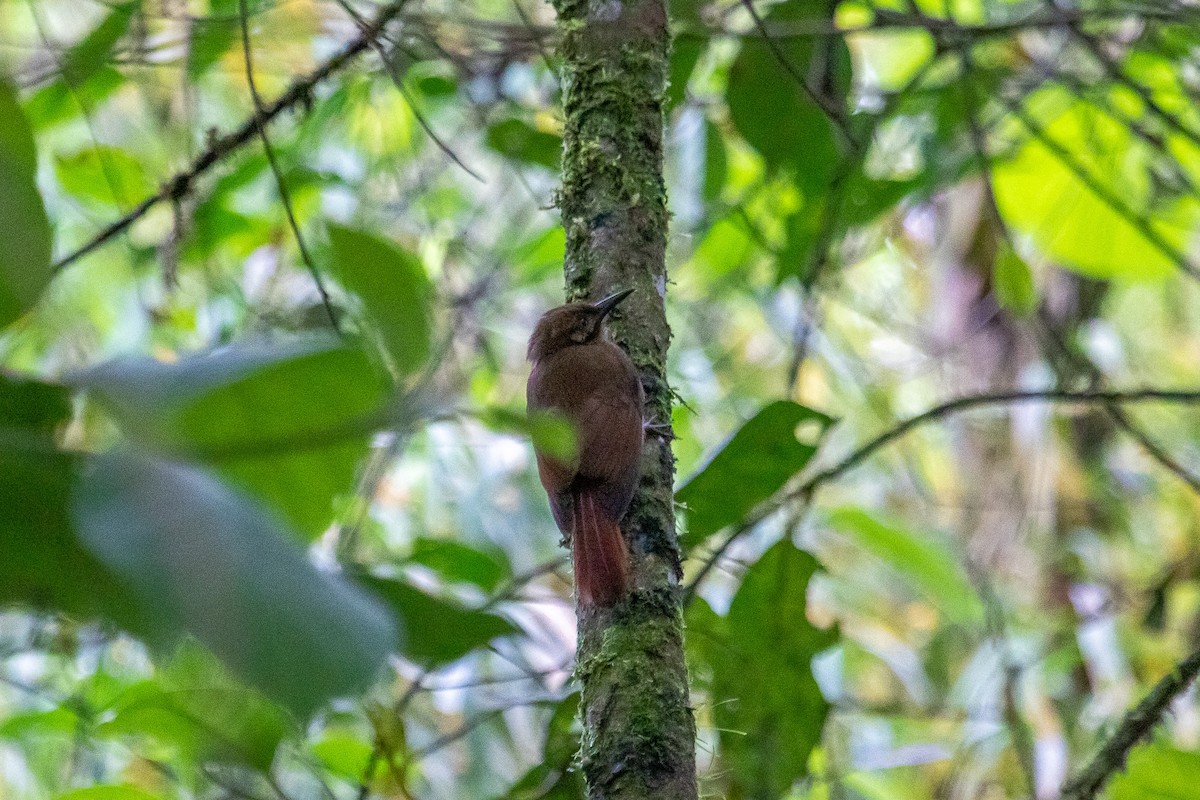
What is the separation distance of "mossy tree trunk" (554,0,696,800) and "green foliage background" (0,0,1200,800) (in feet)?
0.93

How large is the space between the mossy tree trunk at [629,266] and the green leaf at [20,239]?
1366mm

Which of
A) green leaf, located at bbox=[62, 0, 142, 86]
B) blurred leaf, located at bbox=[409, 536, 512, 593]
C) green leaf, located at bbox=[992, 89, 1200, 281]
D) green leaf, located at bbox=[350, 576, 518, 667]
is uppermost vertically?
green leaf, located at bbox=[992, 89, 1200, 281]

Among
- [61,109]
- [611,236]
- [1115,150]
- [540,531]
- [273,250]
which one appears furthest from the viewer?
[540,531]

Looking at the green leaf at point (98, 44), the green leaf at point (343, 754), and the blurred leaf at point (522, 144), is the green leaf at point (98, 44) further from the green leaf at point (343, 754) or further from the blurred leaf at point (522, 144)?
the green leaf at point (343, 754)

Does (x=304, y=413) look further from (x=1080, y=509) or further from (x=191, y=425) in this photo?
(x=1080, y=509)

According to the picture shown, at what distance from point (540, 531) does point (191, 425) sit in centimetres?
517

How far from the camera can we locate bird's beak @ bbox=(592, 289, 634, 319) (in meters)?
2.51

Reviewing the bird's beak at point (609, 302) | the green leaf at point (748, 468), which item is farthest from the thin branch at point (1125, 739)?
the bird's beak at point (609, 302)

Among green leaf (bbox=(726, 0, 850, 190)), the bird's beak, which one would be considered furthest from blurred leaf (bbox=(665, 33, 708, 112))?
the bird's beak

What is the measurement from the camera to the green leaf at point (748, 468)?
253 centimetres

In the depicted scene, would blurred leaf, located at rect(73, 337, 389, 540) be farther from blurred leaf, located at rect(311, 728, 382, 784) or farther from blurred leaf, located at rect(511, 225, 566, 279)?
blurred leaf, located at rect(511, 225, 566, 279)

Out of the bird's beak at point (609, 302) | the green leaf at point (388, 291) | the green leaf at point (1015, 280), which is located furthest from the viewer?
the green leaf at point (1015, 280)

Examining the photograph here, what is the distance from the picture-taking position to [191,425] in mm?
708

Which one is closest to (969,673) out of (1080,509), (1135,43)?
(1080,509)
